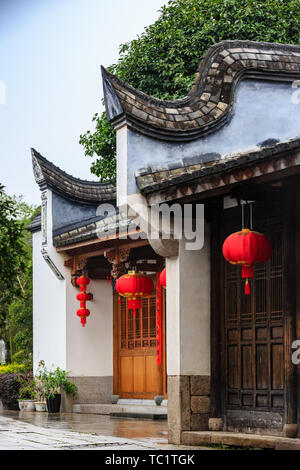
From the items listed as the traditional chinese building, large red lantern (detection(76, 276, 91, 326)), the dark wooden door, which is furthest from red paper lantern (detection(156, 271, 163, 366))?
the dark wooden door

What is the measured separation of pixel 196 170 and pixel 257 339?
200 centimetres

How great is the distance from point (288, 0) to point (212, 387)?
1205 cm

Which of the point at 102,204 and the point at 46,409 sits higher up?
the point at 102,204

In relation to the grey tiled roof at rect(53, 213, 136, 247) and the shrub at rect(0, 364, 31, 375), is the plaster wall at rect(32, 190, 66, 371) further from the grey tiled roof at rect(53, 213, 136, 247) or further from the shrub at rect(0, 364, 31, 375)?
the shrub at rect(0, 364, 31, 375)

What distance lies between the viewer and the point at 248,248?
29.0 feet

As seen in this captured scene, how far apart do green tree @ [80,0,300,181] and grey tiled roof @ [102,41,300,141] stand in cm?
662

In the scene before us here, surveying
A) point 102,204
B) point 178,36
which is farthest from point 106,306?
point 178,36

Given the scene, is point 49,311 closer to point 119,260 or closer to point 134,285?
point 119,260

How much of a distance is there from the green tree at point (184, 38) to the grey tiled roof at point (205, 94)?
662 cm

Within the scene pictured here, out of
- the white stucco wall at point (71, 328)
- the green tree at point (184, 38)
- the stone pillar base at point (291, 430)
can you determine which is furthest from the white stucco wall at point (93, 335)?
the stone pillar base at point (291, 430)

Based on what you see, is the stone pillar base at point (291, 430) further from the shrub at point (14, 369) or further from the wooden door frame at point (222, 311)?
the shrub at point (14, 369)

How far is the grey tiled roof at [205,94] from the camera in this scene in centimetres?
1013
